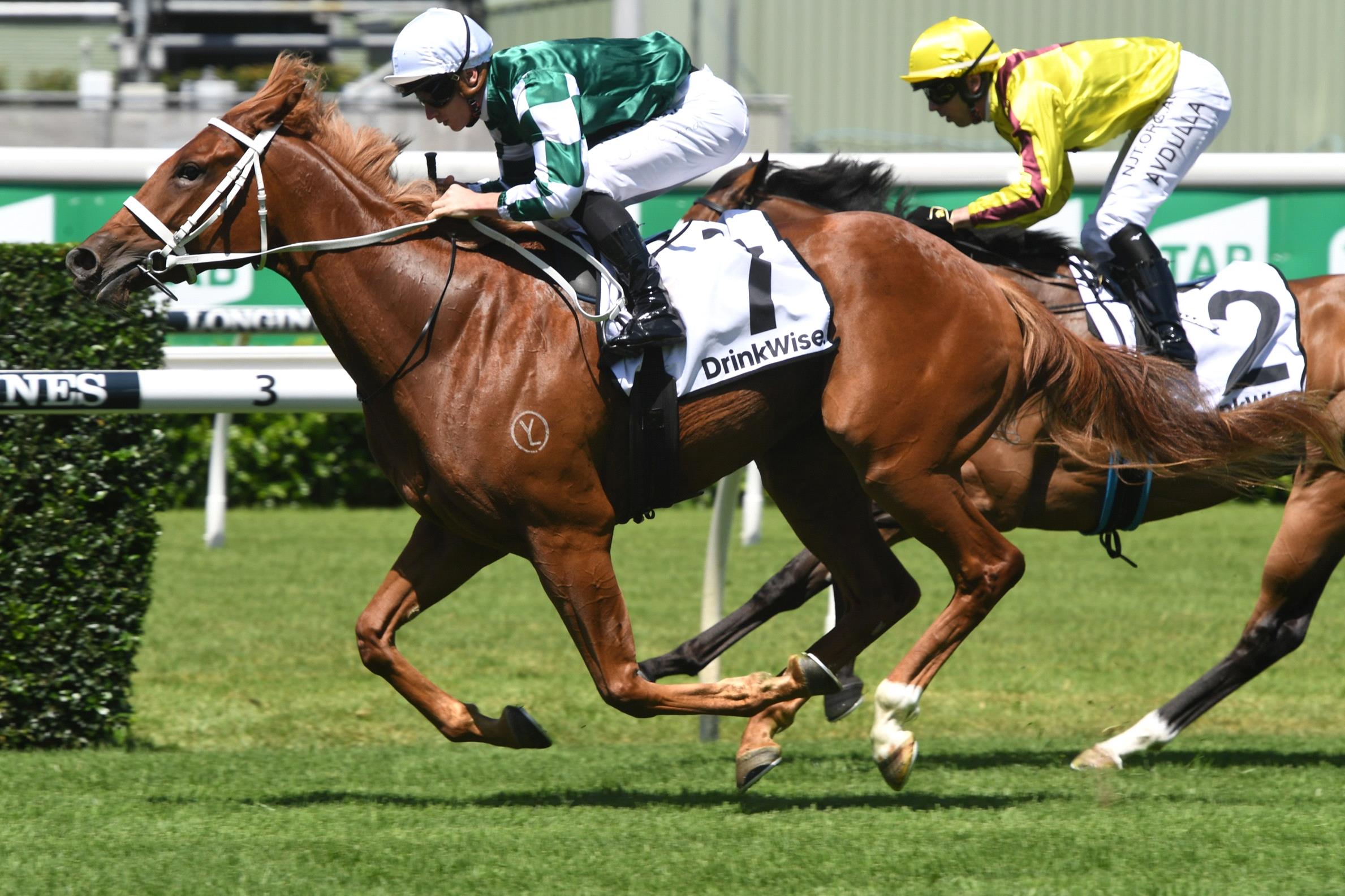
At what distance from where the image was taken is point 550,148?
3.81 m

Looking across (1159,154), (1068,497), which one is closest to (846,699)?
(1068,497)

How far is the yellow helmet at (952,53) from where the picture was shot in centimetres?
470

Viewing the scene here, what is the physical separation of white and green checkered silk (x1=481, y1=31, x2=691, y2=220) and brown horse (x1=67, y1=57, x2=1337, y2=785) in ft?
0.75

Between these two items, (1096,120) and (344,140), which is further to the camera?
(1096,120)

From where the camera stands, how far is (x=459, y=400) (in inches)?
152

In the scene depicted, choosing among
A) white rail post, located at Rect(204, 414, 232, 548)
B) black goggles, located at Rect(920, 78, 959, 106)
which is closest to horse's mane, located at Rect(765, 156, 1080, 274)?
black goggles, located at Rect(920, 78, 959, 106)

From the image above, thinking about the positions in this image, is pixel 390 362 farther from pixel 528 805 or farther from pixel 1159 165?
pixel 1159 165

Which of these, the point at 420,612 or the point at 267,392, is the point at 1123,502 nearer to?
the point at 420,612

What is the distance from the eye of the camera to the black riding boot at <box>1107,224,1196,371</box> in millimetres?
4684

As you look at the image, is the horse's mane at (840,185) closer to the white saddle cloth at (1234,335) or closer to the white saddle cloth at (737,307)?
the white saddle cloth at (1234,335)

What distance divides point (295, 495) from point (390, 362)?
748 cm

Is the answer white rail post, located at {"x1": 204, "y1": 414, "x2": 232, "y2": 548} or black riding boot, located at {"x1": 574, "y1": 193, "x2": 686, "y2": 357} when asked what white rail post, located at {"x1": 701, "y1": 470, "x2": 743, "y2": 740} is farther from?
white rail post, located at {"x1": 204, "y1": 414, "x2": 232, "y2": 548}

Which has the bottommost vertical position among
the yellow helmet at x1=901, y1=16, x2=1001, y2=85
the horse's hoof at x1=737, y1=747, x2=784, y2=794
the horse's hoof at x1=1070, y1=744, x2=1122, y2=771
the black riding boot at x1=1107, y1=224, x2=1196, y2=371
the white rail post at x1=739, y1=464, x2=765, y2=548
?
the white rail post at x1=739, y1=464, x2=765, y2=548

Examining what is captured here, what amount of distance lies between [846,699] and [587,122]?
1735 millimetres
